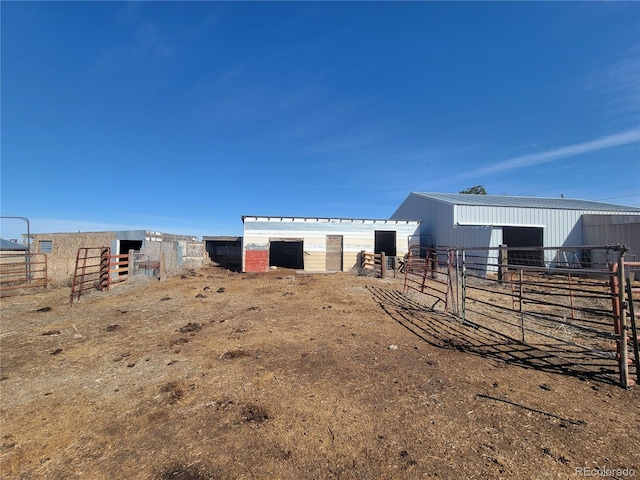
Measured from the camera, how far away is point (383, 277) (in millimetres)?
14992

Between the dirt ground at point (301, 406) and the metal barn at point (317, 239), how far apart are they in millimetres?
12409

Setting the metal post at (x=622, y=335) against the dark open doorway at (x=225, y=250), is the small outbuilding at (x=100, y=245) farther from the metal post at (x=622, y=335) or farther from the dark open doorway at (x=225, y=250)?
the metal post at (x=622, y=335)

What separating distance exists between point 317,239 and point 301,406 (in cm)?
1622

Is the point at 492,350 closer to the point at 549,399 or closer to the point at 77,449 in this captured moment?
the point at 549,399

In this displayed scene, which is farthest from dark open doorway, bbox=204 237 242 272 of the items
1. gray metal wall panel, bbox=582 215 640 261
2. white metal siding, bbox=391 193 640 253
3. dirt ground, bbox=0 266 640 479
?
gray metal wall panel, bbox=582 215 640 261

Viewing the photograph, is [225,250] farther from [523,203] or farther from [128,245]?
[523,203]

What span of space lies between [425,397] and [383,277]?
11.6 metres

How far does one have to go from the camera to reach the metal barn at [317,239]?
62.0 ft

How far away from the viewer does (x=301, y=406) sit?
3.38 m

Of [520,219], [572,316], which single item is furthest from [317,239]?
[572,316]

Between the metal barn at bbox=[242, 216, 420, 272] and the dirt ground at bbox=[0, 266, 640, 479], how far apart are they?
1241cm

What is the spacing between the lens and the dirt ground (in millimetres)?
2512

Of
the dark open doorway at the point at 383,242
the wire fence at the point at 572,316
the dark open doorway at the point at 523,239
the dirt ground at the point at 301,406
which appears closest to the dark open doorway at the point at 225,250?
the dark open doorway at the point at 383,242

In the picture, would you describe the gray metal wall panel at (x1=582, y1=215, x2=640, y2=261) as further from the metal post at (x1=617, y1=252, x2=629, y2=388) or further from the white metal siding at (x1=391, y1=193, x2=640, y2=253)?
the metal post at (x1=617, y1=252, x2=629, y2=388)
